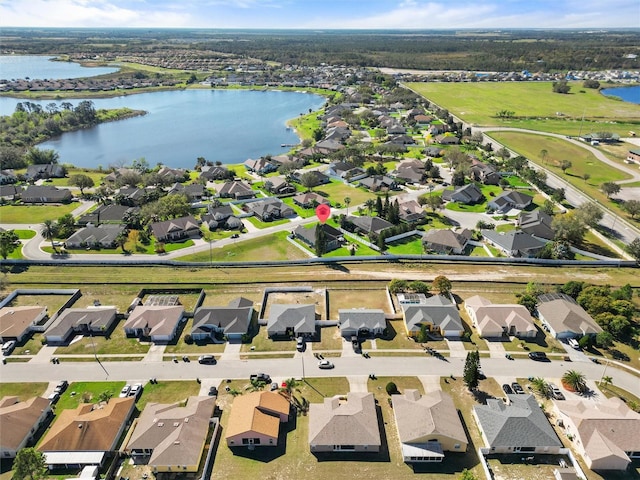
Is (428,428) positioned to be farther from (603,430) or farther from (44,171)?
(44,171)

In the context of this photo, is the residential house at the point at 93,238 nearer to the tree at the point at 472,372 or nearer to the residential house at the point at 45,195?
the residential house at the point at 45,195

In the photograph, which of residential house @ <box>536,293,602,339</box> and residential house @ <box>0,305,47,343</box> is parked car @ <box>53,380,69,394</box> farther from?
residential house @ <box>536,293,602,339</box>

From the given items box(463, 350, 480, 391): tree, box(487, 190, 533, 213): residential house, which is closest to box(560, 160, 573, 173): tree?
box(487, 190, 533, 213): residential house

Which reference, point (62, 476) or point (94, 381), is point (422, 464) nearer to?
point (62, 476)

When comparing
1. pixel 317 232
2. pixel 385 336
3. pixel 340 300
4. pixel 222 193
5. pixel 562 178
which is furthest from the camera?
pixel 562 178

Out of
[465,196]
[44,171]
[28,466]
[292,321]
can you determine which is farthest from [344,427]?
[44,171]

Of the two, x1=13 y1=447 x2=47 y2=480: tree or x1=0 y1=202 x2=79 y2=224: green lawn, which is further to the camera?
x1=0 y1=202 x2=79 y2=224: green lawn

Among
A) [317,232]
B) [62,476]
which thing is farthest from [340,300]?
[62,476]
